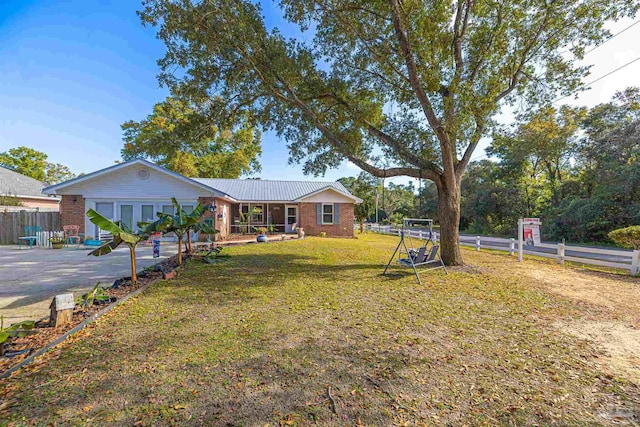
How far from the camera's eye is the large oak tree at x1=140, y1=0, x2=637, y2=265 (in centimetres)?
802

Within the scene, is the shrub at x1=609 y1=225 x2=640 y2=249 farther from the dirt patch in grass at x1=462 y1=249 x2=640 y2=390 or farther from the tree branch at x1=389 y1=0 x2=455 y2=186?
the tree branch at x1=389 y1=0 x2=455 y2=186

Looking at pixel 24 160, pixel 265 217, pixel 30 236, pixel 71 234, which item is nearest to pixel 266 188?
pixel 265 217

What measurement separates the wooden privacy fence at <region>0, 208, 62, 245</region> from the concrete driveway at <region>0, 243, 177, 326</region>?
5.03 m

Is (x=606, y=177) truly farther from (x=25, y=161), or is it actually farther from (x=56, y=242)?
(x=25, y=161)

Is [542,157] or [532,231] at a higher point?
[542,157]

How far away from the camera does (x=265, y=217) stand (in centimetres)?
2462

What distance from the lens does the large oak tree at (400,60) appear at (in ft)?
26.3

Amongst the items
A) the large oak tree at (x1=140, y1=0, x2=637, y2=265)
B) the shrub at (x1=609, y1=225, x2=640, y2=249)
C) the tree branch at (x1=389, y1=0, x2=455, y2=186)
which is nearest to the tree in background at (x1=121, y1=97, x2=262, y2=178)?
the large oak tree at (x1=140, y1=0, x2=637, y2=265)

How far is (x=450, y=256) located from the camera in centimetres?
977

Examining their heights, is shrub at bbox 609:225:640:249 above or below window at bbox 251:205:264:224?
below

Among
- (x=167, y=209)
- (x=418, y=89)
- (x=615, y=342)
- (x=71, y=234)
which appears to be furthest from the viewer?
(x=167, y=209)

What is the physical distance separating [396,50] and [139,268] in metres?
11.4

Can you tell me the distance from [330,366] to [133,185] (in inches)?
672

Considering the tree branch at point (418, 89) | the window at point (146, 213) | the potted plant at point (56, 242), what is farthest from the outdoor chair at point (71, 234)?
the tree branch at point (418, 89)
